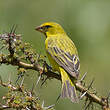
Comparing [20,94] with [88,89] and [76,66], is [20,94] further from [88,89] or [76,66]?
[76,66]

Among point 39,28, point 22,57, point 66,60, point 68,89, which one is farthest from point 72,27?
point 22,57

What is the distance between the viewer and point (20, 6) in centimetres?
552

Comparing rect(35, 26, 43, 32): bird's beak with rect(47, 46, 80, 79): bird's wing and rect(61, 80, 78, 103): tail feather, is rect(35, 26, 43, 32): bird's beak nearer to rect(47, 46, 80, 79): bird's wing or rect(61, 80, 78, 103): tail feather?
Answer: rect(47, 46, 80, 79): bird's wing

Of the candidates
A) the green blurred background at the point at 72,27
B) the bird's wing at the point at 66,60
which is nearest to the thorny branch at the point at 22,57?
the bird's wing at the point at 66,60

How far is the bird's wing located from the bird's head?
800mm

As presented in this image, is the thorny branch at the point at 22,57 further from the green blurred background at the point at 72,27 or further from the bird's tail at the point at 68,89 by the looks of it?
the green blurred background at the point at 72,27

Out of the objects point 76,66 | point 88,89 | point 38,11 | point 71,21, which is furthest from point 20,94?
point 38,11

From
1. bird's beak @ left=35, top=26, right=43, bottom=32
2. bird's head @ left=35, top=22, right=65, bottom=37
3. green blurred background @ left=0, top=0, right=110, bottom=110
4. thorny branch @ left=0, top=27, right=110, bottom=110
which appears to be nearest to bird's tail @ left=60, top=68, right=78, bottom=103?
thorny branch @ left=0, top=27, right=110, bottom=110

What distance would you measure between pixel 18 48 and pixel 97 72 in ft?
10.9

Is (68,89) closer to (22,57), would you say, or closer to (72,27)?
(22,57)

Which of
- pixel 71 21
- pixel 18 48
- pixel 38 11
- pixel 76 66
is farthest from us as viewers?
pixel 38 11

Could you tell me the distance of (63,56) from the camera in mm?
4781

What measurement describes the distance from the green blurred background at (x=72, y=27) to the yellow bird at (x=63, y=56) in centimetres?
15

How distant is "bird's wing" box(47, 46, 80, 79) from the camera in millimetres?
4264
